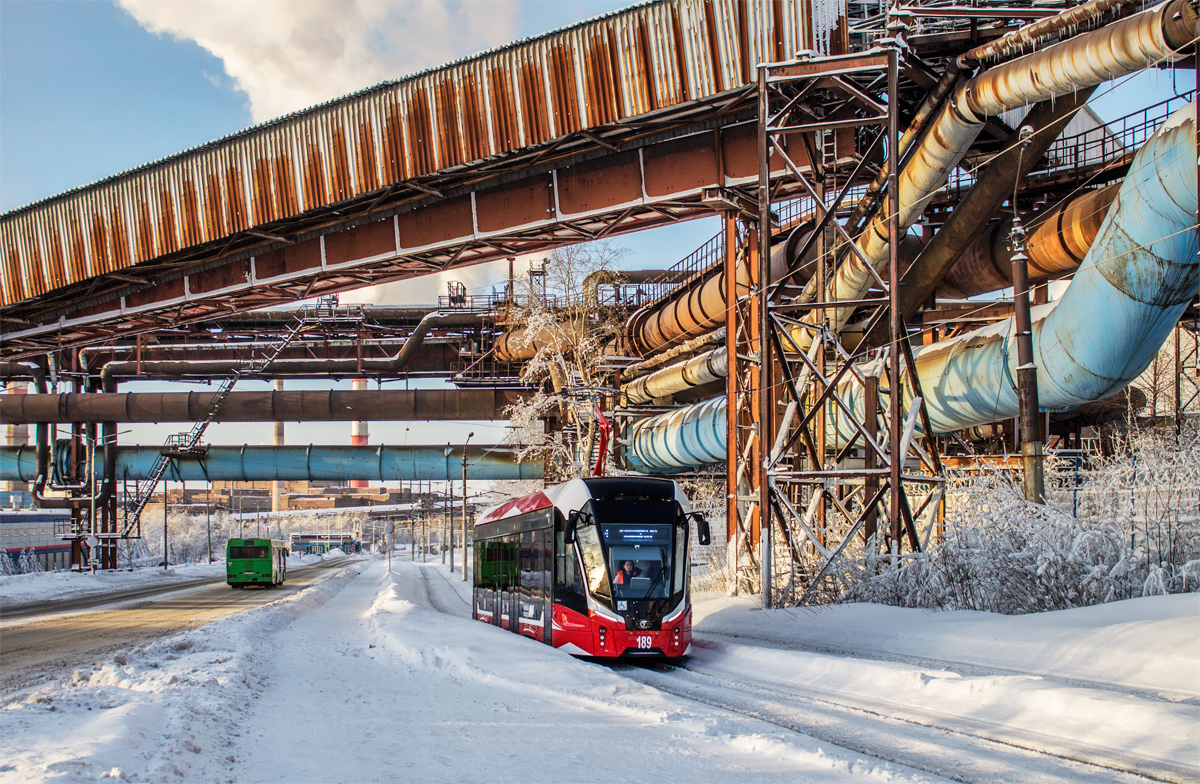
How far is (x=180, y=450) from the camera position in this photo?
42.7 m

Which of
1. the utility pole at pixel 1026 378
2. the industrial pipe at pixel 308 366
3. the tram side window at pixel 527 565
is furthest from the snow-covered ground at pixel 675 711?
the industrial pipe at pixel 308 366

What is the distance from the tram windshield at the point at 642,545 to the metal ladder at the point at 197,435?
24685 mm

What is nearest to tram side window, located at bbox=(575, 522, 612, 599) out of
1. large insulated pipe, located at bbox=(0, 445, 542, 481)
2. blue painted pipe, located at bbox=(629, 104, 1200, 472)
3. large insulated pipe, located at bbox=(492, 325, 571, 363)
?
blue painted pipe, located at bbox=(629, 104, 1200, 472)

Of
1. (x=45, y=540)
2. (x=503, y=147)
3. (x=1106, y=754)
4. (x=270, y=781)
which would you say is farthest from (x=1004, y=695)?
(x=45, y=540)

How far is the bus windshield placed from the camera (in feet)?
140

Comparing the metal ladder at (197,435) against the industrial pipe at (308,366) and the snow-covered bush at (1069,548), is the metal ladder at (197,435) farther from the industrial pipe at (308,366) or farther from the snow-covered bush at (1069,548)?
the snow-covered bush at (1069,548)

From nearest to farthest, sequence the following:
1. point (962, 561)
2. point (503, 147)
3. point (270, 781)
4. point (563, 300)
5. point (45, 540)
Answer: point (270, 781)
point (962, 561)
point (503, 147)
point (563, 300)
point (45, 540)

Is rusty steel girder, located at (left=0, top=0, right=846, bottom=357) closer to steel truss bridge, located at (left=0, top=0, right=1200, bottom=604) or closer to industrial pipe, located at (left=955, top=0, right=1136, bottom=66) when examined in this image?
steel truss bridge, located at (left=0, top=0, right=1200, bottom=604)

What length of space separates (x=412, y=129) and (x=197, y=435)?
26973 millimetres

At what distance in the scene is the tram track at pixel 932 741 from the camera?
613cm

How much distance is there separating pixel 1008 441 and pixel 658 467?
11105 mm

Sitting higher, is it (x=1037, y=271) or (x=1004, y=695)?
(x=1037, y=271)

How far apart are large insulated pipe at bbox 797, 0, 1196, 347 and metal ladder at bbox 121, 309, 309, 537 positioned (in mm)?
24428

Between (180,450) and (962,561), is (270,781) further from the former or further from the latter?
(180,450)
